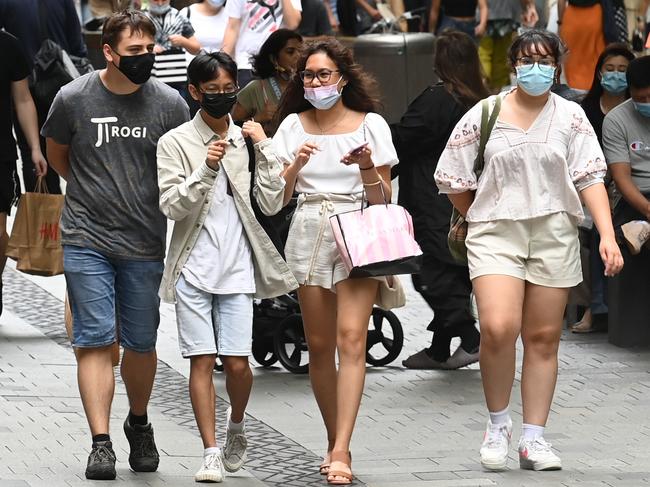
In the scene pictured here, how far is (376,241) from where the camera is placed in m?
7.11

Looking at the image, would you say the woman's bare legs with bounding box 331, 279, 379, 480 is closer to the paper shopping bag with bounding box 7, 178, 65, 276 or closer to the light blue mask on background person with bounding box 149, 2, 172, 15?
the paper shopping bag with bounding box 7, 178, 65, 276

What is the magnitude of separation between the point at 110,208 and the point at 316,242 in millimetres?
854

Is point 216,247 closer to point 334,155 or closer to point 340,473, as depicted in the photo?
point 334,155

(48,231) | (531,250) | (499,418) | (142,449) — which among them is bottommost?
(142,449)

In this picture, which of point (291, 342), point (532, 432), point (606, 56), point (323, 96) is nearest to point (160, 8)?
point (606, 56)

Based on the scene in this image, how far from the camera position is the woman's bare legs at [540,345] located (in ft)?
24.2

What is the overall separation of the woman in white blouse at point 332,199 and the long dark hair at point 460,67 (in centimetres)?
176

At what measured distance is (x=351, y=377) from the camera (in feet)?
23.4

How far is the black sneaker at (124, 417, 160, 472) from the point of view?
723cm

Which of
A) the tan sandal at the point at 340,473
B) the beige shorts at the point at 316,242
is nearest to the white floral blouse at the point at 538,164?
the beige shorts at the point at 316,242

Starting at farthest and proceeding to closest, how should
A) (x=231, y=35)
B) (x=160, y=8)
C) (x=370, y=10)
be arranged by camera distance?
(x=370, y=10)
(x=160, y=8)
(x=231, y=35)

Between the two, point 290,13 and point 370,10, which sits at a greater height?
point 290,13

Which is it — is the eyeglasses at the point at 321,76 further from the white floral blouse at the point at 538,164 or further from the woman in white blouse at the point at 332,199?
the white floral blouse at the point at 538,164

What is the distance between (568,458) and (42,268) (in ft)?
12.9
